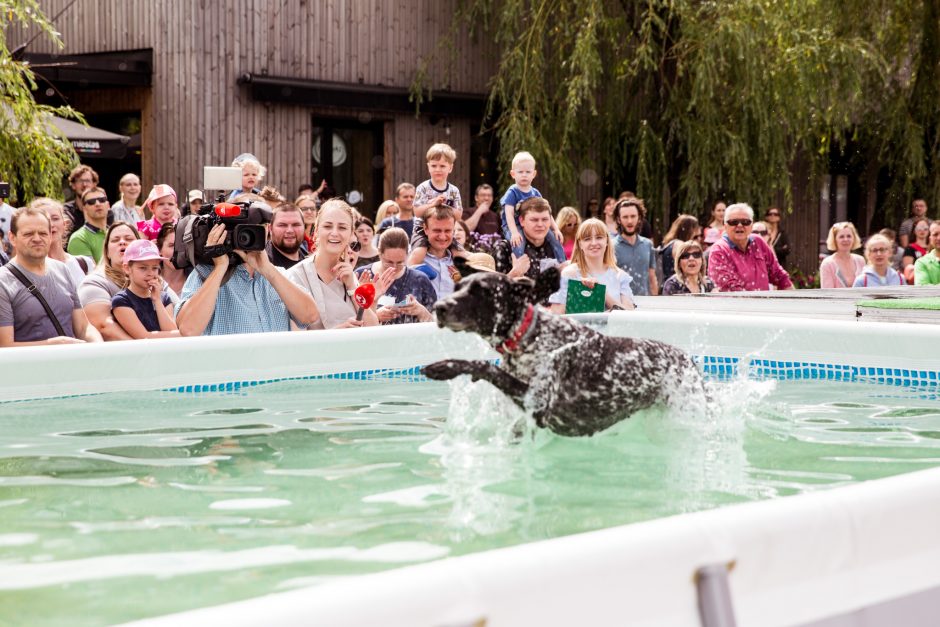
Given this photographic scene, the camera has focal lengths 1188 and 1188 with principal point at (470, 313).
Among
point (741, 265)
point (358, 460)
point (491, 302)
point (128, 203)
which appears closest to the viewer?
point (491, 302)

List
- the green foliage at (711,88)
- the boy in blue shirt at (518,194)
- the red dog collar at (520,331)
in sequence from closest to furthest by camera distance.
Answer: the red dog collar at (520,331), the boy in blue shirt at (518,194), the green foliage at (711,88)

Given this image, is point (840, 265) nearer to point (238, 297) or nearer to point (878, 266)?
point (878, 266)

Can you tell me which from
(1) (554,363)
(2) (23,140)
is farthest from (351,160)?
(1) (554,363)

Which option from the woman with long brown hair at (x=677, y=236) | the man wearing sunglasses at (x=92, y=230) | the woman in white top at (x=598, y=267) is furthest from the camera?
the woman with long brown hair at (x=677, y=236)

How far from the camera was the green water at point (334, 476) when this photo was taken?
11.4ft

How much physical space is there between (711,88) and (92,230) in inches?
388

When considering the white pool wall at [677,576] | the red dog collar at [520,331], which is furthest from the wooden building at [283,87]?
the white pool wall at [677,576]

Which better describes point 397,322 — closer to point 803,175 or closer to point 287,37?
point 287,37

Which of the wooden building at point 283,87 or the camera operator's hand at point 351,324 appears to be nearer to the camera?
the camera operator's hand at point 351,324

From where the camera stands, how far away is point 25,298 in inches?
274

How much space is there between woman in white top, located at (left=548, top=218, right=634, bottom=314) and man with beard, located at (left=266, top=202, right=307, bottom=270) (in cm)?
206

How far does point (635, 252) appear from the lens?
39.0 ft

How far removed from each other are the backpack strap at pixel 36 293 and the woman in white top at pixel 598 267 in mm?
3799

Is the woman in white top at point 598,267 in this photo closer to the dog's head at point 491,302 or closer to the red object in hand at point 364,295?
the red object in hand at point 364,295
